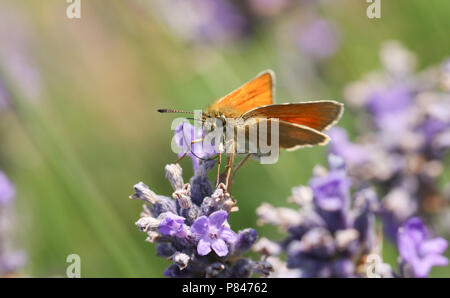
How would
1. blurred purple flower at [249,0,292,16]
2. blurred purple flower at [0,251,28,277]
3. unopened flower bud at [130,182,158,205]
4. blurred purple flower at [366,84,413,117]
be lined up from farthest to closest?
blurred purple flower at [249,0,292,16] < blurred purple flower at [366,84,413,117] < blurred purple flower at [0,251,28,277] < unopened flower bud at [130,182,158,205]

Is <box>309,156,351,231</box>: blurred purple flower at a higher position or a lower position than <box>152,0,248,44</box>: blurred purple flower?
lower

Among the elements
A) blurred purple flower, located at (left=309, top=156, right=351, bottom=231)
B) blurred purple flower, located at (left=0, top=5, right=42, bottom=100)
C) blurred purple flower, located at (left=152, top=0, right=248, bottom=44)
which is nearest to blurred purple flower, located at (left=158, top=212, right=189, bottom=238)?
blurred purple flower, located at (left=309, top=156, right=351, bottom=231)

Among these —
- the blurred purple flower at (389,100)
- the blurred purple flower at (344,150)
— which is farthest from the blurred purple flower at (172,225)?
the blurred purple flower at (389,100)

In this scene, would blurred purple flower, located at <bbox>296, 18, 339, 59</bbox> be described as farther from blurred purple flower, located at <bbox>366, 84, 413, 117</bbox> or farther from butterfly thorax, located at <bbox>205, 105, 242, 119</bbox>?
butterfly thorax, located at <bbox>205, 105, 242, 119</bbox>

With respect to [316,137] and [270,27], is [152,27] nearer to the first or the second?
[270,27]

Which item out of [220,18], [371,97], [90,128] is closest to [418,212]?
[371,97]
